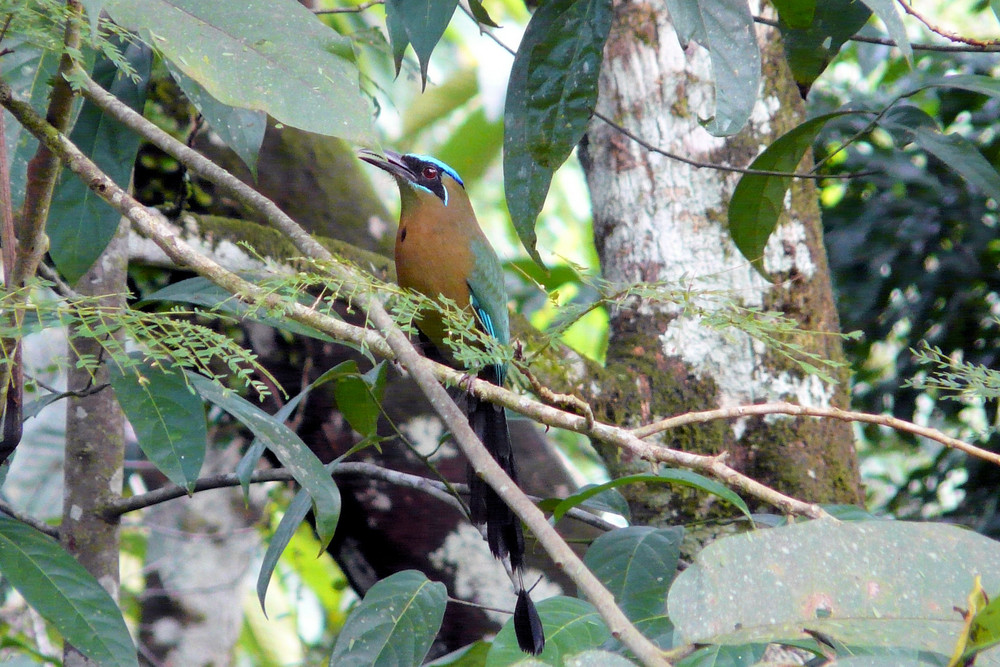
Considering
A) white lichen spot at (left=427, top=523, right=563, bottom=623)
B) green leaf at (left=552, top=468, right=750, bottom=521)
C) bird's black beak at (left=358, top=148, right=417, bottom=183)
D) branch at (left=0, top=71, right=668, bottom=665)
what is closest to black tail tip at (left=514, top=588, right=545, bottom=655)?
branch at (left=0, top=71, right=668, bottom=665)

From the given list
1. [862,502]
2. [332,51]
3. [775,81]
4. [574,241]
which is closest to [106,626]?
[332,51]

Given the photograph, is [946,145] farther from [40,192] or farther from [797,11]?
[40,192]

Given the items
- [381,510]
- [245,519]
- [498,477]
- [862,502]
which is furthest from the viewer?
[245,519]

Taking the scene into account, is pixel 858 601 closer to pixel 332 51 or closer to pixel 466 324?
pixel 466 324

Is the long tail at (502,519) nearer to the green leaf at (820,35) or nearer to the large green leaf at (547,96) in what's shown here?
the large green leaf at (547,96)

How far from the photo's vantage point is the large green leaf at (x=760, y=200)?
183cm

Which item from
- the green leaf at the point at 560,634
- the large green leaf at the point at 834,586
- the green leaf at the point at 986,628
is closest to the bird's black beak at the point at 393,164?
the green leaf at the point at 560,634

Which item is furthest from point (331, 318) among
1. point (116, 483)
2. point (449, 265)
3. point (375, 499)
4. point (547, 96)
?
point (375, 499)

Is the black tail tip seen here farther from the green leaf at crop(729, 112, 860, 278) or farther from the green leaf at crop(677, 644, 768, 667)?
the green leaf at crop(729, 112, 860, 278)

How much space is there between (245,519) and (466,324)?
157 inches

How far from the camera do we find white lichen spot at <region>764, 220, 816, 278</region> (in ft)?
7.69

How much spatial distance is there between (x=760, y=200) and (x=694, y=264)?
520mm

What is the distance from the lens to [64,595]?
54.5 inches

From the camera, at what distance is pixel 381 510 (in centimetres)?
260
